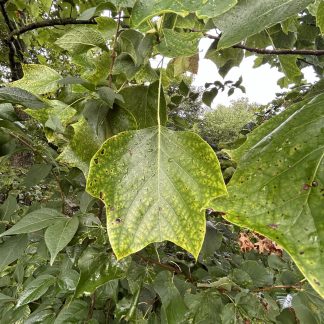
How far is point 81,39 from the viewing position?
1.73 ft

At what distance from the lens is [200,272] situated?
2.74 feet

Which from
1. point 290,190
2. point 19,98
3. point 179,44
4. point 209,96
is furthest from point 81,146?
point 209,96

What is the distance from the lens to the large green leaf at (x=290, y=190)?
0.83 ft

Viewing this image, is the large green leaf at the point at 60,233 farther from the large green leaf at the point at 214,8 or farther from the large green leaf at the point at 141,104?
Result: the large green leaf at the point at 214,8

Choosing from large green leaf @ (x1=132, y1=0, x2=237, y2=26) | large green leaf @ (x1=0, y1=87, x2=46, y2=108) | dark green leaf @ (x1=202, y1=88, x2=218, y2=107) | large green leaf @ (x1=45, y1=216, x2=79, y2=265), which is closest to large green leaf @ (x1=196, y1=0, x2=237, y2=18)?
large green leaf @ (x1=132, y1=0, x2=237, y2=26)

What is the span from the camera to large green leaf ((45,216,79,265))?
0.58m

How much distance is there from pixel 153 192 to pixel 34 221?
0.38 meters

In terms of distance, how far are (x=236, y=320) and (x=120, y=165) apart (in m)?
0.46

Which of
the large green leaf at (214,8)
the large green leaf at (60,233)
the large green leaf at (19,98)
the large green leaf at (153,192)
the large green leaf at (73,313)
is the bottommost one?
the large green leaf at (73,313)

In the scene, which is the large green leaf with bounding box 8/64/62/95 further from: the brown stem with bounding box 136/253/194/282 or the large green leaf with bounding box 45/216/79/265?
the brown stem with bounding box 136/253/194/282

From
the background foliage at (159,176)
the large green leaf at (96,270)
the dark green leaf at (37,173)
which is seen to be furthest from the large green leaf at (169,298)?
the dark green leaf at (37,173)

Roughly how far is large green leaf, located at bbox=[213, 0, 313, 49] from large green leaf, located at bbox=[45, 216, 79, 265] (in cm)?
44

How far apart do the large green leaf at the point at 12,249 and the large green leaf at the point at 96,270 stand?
0.71 feet

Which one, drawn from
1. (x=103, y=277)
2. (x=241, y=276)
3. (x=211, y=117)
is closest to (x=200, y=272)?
(x=241, y=276)
